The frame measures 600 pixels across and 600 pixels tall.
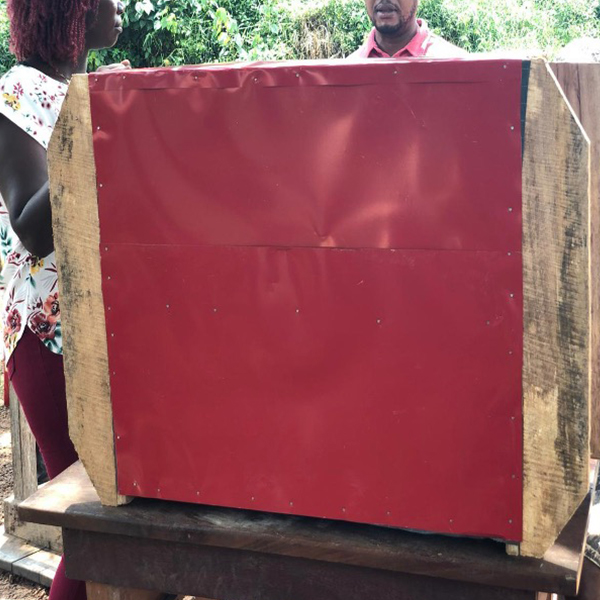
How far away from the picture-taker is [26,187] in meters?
1.87

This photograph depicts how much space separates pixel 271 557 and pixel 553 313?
2.22 ft

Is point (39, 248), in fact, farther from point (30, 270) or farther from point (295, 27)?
point (295, 27)

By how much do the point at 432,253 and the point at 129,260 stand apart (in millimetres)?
554

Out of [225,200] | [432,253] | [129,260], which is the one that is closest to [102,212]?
[129,260]

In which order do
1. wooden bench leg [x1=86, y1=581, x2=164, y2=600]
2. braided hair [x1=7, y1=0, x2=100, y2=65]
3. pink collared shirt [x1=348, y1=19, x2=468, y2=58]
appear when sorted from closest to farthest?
1. wooden bench leg [x1=86, y1=581, x2=164, y2=600]
2. braided hair [x1=7, y1=0, x2=100, y2=65]
3. pink collared shirt [x1=348, y1=19, x2=468, y2=58]

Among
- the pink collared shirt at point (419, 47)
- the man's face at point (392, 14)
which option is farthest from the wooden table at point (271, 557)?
the man's face at point (392, 14)

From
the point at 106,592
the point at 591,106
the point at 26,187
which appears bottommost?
the point at 106,592

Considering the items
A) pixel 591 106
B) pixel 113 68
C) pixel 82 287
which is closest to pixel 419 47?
pixel 113 68

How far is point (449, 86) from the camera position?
1333 mm

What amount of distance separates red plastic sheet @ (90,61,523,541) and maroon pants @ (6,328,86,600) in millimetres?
469

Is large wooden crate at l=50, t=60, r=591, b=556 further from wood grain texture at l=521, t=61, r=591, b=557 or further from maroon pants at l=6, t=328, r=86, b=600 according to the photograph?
maroon pants at l=6, t=328, r=86, b=600

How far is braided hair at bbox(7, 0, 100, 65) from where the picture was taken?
2064 mm

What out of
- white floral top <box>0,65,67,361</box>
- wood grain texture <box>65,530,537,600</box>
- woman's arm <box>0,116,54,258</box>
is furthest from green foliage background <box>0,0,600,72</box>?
wood grain texture <box>65,530,537,600</box>

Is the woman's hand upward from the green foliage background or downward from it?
downward
